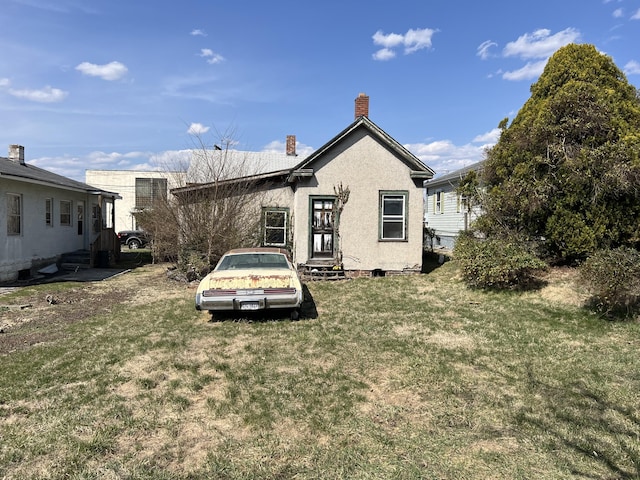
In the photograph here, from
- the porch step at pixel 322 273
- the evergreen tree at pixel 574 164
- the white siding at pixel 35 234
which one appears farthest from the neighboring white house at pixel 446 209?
the white siding at pixel 35 234

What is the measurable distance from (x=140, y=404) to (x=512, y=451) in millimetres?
3897

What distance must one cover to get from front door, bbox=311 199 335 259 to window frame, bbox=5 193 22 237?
32.8 feet

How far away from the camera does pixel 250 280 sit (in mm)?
7887

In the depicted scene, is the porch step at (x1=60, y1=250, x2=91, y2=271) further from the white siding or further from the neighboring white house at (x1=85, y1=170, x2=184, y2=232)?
the neighboring white house at (x1=85, y1=170, x2=184, y2=232)

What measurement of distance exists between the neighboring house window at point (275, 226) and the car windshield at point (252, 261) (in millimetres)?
5736

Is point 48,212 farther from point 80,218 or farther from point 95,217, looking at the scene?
point 95,217

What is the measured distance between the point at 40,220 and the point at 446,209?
2028 centimetres

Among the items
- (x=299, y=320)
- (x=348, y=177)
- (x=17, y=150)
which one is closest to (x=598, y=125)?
(x=348, y=177)

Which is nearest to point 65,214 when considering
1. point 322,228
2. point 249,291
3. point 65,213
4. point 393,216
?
point 65,213

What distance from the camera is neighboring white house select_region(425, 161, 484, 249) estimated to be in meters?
21.7

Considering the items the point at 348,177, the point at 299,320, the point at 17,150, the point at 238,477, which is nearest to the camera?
the point at 238,477

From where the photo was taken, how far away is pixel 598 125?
9695 mm

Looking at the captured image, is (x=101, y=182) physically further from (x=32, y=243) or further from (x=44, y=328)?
(x=44, y=328)

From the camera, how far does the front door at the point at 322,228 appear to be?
13805 mm
